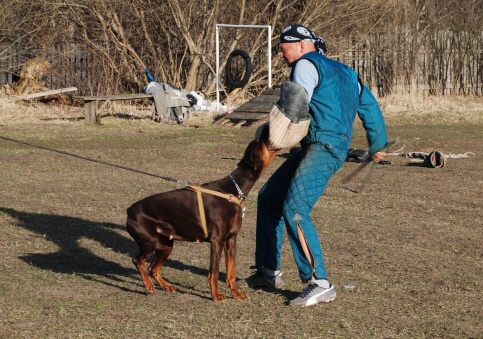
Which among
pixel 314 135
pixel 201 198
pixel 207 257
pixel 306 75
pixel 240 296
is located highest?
pixel 306 75

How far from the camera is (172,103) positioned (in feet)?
64.7

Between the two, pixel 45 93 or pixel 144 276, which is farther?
pixel 45 93

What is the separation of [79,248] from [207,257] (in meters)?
1.22

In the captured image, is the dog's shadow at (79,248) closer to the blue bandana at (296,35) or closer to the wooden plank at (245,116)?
the blue bandana at (296,35)

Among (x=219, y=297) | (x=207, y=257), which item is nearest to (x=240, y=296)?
(x=219, y=297)

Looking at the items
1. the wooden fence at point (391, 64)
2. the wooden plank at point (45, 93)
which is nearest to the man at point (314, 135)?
the wooden plank at point (45, 93)

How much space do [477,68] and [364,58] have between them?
364 cm

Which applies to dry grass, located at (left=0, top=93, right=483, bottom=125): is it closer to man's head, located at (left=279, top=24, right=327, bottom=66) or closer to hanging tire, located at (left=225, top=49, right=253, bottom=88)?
hanging tire, located at (left=225, top=49, right=253, bottom=88)

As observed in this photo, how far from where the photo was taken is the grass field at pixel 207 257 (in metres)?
5.49

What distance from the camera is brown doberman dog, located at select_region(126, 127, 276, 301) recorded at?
19.1 ft

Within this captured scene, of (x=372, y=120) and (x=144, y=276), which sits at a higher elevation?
(x=372, y=120)

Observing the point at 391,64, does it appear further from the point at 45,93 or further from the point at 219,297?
the point at 219,297

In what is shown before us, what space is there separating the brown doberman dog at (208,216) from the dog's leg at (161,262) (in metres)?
0.01

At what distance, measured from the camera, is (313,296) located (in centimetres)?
584
